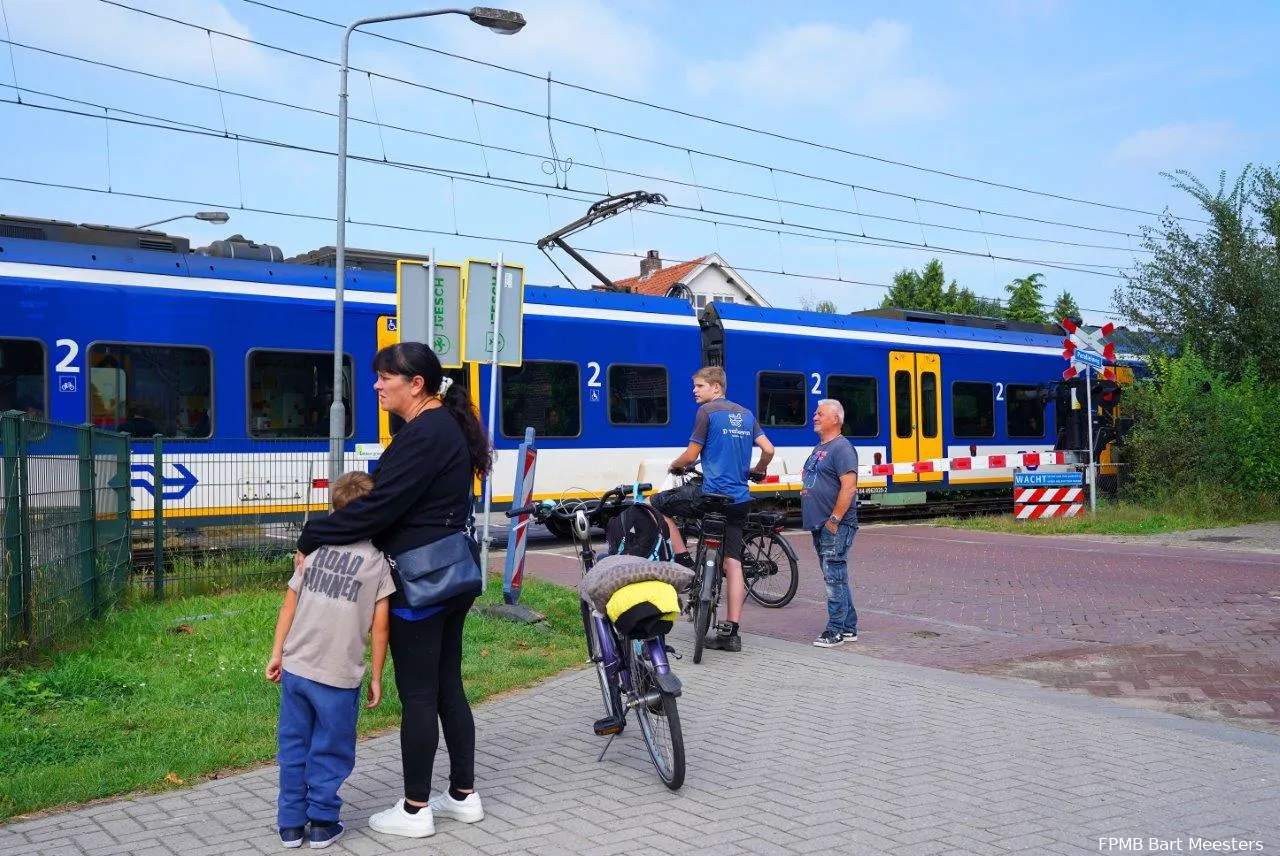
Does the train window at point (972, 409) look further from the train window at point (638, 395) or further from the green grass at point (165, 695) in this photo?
the green grass at point (165, 695)

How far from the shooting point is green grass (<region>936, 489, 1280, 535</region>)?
16.9m

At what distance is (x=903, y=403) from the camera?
66.9 feet

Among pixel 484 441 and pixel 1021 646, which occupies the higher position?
pixel 484 441

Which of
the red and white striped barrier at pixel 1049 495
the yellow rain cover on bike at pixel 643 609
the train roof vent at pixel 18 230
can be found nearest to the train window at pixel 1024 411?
the red and white striped barrier at pixel 1049 495

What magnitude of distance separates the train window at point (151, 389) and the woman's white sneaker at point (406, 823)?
9.05m

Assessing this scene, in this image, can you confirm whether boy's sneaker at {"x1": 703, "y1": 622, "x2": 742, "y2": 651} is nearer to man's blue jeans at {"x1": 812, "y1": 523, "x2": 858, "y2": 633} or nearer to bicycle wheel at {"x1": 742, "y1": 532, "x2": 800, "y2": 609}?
man's blue jeans at {"x1": 812, "y1": 523, "x2": 858, "y2": 633}

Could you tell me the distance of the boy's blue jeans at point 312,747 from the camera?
163 inches

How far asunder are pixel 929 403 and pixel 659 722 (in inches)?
656

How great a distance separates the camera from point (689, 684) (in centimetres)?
694

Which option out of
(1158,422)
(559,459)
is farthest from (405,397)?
(1158,422)

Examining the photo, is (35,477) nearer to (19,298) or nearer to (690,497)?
(690,497)

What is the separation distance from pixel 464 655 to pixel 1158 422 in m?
14.9

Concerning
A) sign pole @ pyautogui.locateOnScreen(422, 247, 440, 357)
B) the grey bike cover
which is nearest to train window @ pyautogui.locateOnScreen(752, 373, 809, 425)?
sign pole @ pyautogui.locateOnScreen(422, 247, 440, 357)

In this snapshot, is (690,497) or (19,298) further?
(19,298)
